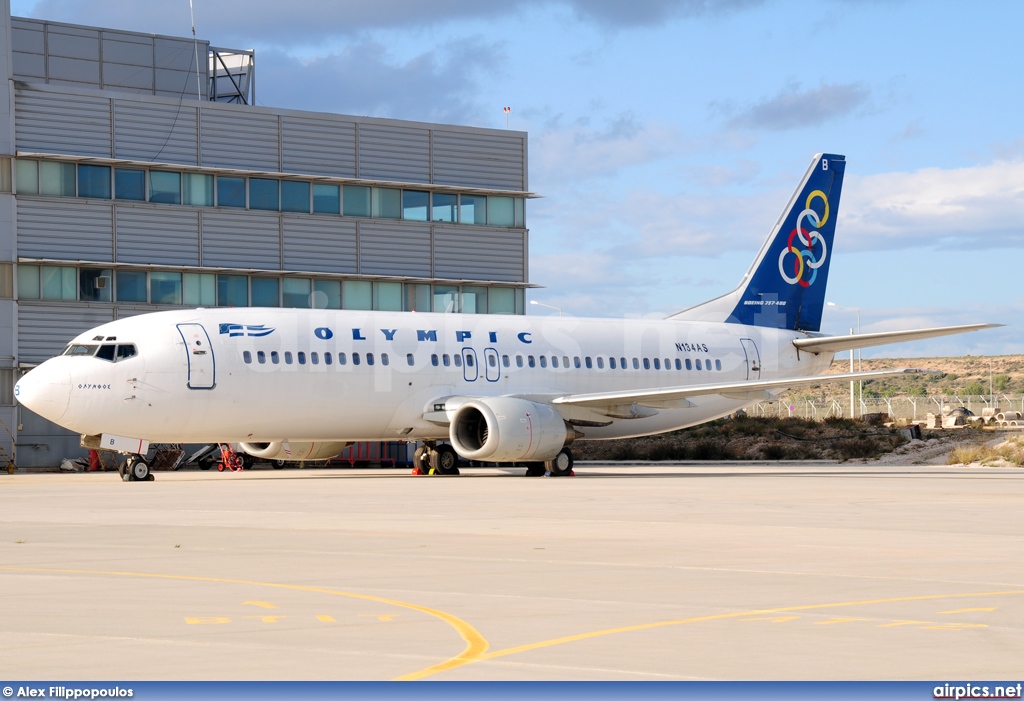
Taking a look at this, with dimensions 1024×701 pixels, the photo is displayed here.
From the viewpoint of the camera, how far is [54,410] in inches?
1187

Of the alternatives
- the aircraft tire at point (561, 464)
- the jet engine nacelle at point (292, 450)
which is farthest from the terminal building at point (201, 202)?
the aircraft tire at point (561, 464)

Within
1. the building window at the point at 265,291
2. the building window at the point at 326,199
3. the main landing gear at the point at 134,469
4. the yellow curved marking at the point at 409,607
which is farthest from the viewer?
the building window at the point at 326,199

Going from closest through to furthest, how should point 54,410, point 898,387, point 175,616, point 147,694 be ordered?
point 147,694
point 175,616
point 54,410
point 898,387

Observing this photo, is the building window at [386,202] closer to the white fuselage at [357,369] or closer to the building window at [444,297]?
the building window at [444,297]

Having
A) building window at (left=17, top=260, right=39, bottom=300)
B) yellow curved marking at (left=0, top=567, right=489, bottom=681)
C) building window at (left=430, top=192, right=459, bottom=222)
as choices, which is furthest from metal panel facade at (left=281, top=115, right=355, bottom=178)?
yellow curved marking at (left=0, top=567, right=489, bottom=681)

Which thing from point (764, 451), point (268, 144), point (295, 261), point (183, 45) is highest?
point (183, 45)

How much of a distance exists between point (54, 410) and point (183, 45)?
27.4 metres

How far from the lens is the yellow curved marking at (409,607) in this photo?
7605 millimetres

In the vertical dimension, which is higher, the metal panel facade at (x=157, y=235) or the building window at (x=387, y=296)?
the metal panel facade at (x=157, y=235)

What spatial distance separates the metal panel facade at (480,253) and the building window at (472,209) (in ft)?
1.36

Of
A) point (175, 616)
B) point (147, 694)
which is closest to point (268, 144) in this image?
point (175, 616)

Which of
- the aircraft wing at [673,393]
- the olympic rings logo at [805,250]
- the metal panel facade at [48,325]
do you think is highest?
the olympic rings logo at [805,250]

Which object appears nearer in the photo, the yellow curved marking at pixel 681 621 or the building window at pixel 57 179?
the yellow curved marking at pixel 681 621

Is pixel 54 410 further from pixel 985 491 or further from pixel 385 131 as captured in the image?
pixel 385 131
